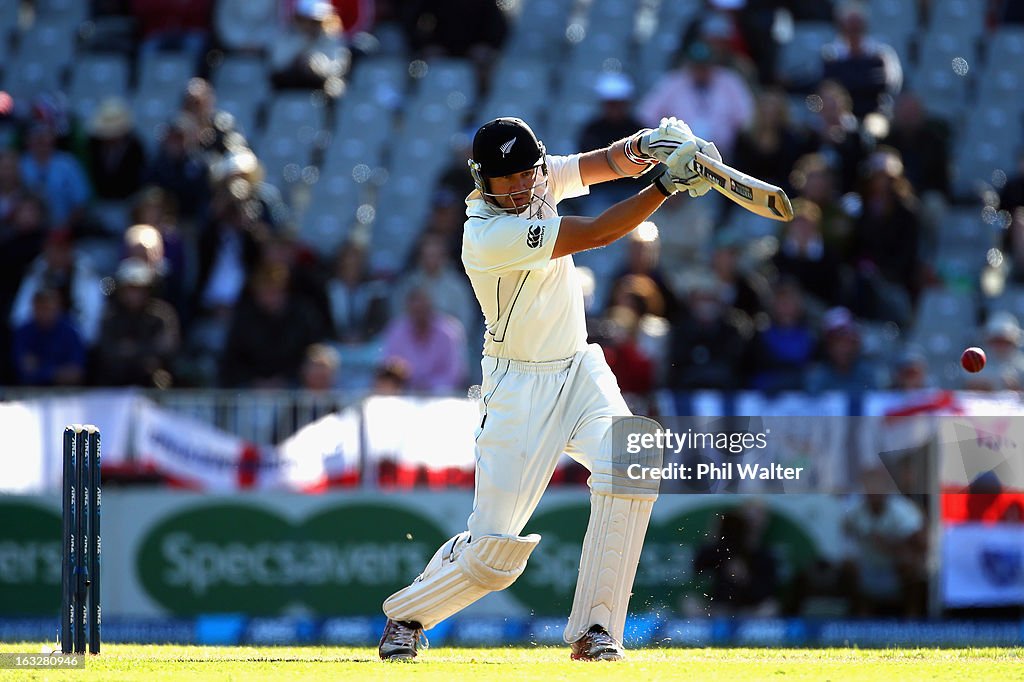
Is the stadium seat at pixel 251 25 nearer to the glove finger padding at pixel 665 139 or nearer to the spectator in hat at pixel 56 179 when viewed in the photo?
the spectator in hat at pixel 56 179

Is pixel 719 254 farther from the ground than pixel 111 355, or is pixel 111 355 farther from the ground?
pixel 719 254

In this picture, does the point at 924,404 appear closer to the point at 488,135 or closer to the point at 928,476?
the point at 928,476

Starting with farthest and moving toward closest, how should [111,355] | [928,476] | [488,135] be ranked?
[111,355]
[928,476]
[488,135]

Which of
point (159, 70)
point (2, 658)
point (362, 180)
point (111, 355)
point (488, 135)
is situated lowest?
point (2, 658)

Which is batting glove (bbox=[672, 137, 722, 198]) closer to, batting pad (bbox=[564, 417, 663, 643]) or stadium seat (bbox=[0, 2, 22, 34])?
batting pad (bbox=[564, 417, 663, 643])

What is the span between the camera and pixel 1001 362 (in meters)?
11.3

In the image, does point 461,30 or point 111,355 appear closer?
point 111,355

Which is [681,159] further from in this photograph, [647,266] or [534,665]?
[647,266]

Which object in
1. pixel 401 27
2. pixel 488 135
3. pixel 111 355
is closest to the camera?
pixel 488 135

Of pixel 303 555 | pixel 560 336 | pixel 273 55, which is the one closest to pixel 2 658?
pixel 560 336

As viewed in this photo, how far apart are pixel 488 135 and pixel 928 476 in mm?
5116

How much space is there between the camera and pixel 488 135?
6523 millimetres

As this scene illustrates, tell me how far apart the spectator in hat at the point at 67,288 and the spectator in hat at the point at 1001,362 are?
6310 mm

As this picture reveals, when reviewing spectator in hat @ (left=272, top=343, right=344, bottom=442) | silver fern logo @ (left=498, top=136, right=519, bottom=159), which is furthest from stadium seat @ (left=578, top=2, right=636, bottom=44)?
silver fern logo @ (left=498, top=136, right=519, bottom=159)
